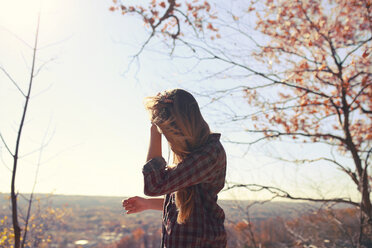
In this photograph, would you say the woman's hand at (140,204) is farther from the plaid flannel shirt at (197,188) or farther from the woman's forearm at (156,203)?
the plaid flannel shirt at (197,188)

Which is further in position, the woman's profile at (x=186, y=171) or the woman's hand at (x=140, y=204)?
the woman's hand at (x=140, y=204)

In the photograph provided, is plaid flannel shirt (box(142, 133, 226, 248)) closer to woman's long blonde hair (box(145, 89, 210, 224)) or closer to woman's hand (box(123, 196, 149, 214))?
woman's long blonde hair (box(145, 89, 210, 224))

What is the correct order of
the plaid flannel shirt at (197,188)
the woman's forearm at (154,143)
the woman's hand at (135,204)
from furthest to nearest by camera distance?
the woman's hand at (135,204) → the woman's forearm at (154,143) → the plaid flannel shirt at (197,188)

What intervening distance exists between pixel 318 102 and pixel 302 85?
0.38 meters

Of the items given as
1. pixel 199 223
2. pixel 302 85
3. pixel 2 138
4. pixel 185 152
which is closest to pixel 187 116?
pixel 185 152

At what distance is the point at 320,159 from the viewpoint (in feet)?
15.6

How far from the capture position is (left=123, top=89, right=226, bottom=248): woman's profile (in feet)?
3.71

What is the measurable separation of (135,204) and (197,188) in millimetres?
339

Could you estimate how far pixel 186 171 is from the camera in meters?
1.12

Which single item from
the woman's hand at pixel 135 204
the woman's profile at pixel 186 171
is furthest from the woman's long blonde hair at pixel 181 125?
the woman's hand at pixel 135 204

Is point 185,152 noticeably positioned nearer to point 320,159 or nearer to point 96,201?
point 320,159

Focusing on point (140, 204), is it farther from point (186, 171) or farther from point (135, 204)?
A: point (186, 171)

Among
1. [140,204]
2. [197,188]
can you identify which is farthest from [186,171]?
[140,204]

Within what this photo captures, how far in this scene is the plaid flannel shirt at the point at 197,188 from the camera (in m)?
1.12
